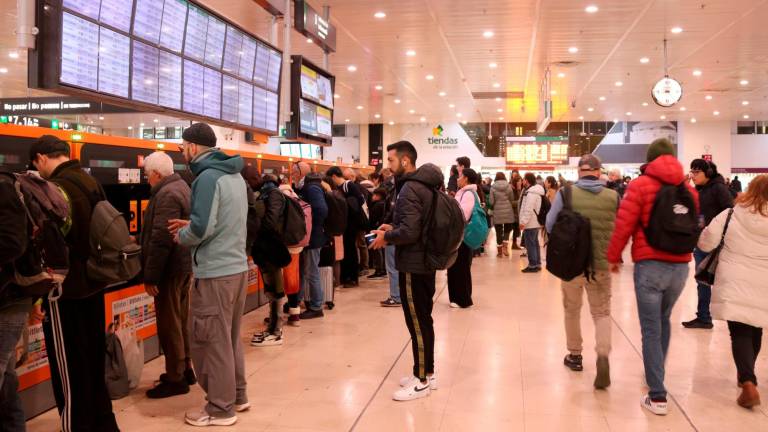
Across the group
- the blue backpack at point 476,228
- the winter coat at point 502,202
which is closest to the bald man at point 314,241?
the blue backpack at point 476,228

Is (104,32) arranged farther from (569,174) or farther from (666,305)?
(569,174)

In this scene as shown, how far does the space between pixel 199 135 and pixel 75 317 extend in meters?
1.24

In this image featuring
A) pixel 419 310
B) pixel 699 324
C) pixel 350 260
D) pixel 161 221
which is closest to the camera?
pixel 161 221

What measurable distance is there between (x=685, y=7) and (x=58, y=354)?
10.8 m

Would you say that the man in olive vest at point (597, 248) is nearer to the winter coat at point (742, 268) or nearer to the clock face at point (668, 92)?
the winter coat at point (742, 268)

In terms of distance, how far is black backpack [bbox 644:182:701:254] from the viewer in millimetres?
3961

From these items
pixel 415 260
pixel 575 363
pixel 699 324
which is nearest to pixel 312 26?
pixel 415 260

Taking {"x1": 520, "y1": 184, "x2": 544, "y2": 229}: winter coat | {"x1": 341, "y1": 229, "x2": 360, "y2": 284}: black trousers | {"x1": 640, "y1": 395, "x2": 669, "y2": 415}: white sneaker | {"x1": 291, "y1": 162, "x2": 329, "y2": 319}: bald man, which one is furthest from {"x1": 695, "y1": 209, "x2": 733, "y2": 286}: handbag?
{"x1": 520, "y1": 184, "x2": 544, "y2": 229}: winter coat

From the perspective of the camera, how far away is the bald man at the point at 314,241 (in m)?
6.87

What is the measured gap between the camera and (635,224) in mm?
4137

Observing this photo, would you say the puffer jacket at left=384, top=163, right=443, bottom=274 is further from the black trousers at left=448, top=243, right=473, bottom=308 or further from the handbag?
the black trousers at left=448, top=243, right=473, bottom=308

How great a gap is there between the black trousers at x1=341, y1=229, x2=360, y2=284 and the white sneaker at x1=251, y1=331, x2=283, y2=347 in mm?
3279

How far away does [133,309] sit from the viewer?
197 inches

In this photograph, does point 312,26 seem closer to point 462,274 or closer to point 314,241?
point 314,241
